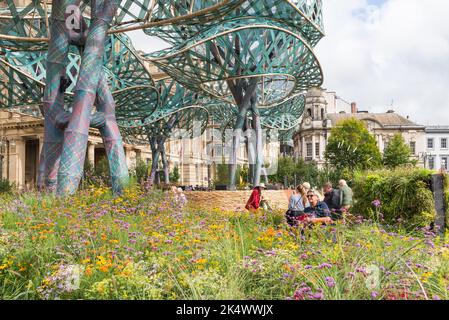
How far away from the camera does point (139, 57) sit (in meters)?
27.2

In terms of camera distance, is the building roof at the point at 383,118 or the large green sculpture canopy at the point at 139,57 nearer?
the large green sculpture canopy at the point at 139,57

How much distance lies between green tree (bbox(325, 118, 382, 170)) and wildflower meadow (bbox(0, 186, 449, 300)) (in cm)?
6012

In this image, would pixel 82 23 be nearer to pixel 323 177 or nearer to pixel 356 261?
pixel 356 261

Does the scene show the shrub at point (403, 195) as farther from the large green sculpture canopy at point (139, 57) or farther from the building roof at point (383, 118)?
the building roof at point (383, 118)

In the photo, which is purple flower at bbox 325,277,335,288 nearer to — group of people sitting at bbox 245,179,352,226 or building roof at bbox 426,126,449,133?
group of people sitting at bbox 245,179,352,226

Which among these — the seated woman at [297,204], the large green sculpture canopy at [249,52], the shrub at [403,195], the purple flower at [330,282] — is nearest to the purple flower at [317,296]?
the purple flower at [330,282]

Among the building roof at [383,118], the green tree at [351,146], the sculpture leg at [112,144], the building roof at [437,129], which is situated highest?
the building roof at [383,118]

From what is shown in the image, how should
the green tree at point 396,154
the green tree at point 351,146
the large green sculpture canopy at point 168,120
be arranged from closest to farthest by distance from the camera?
the large green sculpture canopy at point 168,120 < the green tree at point 351,146 < the green tree at point 396,154

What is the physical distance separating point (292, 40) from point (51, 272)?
20414 millimetres

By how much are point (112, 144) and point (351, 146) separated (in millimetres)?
56005

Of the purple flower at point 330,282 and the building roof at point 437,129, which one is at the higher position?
the building roof at point 437,129

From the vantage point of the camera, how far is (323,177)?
5203 cm

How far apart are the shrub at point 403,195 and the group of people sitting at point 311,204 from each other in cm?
80

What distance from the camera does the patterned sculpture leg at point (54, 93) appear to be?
13570 mm
